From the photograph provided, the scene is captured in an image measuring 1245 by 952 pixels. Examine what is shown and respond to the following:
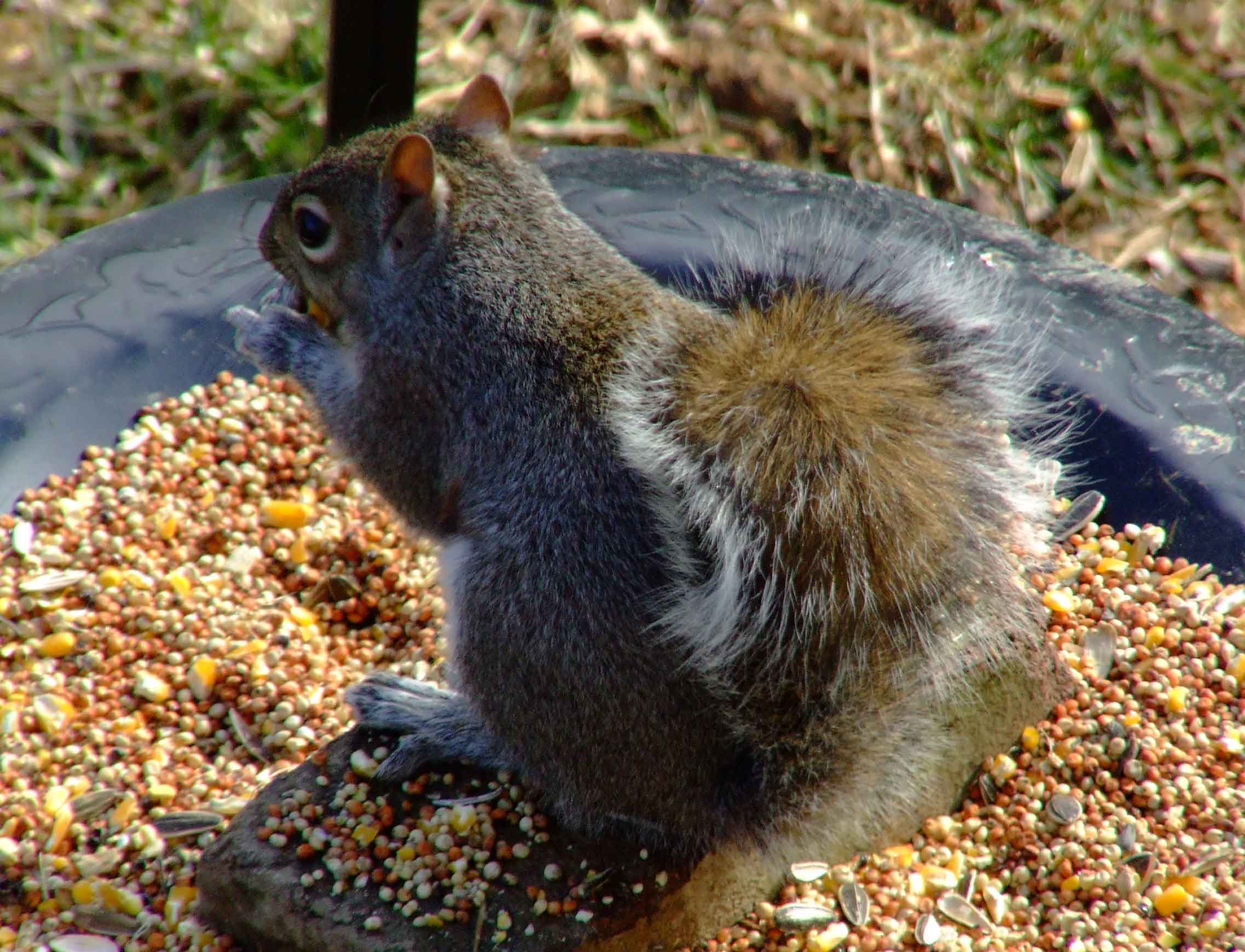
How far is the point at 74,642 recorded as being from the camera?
71.5 inches

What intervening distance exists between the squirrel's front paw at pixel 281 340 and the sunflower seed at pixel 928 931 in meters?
1.08

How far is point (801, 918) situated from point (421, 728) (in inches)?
19.7

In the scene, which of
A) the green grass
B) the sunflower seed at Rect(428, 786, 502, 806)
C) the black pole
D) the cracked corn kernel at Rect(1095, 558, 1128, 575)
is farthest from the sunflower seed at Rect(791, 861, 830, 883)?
the green grass

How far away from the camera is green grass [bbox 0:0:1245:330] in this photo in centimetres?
309

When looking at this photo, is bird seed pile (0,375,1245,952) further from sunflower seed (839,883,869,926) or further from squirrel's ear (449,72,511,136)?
squirrel's ear (449,72,511,136)

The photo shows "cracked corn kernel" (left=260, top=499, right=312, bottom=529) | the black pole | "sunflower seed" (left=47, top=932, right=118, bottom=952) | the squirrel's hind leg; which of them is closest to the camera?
"sunflower seed" (left=47, top=932, right=118, bottom=952)

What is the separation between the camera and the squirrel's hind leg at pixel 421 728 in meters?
1.58

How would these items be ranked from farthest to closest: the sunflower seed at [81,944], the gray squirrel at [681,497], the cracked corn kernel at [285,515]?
the cracked corn kernel at [285,515], the sunflower seed at [81,944], the gray squirrel at [681,497]

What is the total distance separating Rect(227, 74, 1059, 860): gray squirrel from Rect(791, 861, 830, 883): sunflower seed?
1.7 inches

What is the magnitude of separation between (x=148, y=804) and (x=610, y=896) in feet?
1.95

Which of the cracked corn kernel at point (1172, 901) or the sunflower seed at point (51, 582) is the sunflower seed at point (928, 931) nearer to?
the cracked corn kernel at point (1172, 901)

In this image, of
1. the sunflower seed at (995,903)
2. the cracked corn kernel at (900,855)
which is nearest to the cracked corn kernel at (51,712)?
the cracked corn kernel at (900,855)

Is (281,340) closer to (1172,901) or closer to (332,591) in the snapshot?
(332,591)

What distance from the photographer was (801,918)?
1559 millimetres
